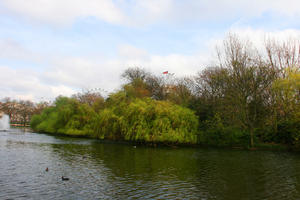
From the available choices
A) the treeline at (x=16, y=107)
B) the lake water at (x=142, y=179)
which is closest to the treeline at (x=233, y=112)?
the lake water at (x=142, y=179)

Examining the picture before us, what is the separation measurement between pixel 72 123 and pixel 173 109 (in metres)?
20.9

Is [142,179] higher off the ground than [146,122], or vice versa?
[146,122]

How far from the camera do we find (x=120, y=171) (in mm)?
16516

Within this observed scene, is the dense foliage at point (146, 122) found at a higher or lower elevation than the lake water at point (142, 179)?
higher

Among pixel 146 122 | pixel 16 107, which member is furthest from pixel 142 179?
pixel 16 107

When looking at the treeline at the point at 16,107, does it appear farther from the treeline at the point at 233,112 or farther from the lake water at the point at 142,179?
the lake water at the point at 142,179

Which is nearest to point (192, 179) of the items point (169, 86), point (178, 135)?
point (178, 135)

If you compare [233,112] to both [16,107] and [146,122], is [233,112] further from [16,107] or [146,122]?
[16,107]

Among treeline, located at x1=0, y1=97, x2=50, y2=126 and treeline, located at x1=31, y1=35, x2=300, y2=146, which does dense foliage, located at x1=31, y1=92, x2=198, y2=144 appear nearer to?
treeline, located at x1=31, y1=35, x2=300, y2=146

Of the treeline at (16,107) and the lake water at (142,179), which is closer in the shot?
the lake water at (142,179)

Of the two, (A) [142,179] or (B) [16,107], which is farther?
(B) [16,107]

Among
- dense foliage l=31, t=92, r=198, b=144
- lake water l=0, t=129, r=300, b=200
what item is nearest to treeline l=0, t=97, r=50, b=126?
dense foliage l=31, t=92, r=198, b=144

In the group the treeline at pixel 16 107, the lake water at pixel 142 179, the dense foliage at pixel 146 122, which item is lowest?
the lake water at pixel 142 179

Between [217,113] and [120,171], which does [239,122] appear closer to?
[217,113]
